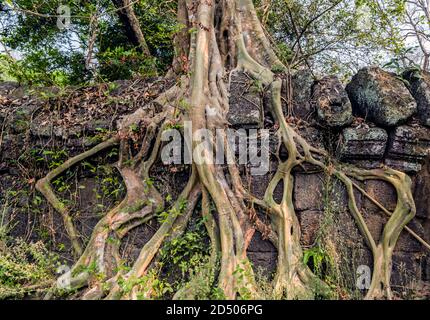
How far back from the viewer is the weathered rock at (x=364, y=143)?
310 centimetres

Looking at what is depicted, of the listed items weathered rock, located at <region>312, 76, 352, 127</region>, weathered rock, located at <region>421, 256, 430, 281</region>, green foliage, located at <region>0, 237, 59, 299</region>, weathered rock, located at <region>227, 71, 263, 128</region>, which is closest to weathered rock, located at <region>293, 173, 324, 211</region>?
weathered rock, located at <region>312, 76, 352, 127</region>

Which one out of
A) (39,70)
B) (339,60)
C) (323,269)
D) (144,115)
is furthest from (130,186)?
(339,60)

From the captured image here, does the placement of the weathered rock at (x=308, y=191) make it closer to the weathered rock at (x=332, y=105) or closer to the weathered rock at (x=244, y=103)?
the weathered rock at (x=332, y=105)

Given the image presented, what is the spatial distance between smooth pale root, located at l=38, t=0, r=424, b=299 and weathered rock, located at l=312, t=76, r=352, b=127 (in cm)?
29

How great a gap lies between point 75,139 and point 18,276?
1.37 m

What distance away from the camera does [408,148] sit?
3080 millimetres

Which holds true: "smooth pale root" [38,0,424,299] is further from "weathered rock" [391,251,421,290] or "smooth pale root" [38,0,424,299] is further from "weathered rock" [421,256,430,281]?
"weathered rock" [421,256,430,281]

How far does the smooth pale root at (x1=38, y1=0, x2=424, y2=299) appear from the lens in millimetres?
2748

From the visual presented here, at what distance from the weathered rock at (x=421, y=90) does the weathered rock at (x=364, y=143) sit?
39cm

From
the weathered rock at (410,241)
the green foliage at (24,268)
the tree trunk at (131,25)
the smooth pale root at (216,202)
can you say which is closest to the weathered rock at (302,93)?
the smooth pale root at (216,202)

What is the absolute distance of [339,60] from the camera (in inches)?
292

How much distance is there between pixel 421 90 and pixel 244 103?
1581 millimetres

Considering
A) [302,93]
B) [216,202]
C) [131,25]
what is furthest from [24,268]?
[131,25]

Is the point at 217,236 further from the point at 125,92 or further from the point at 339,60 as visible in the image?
the point at 339,60
